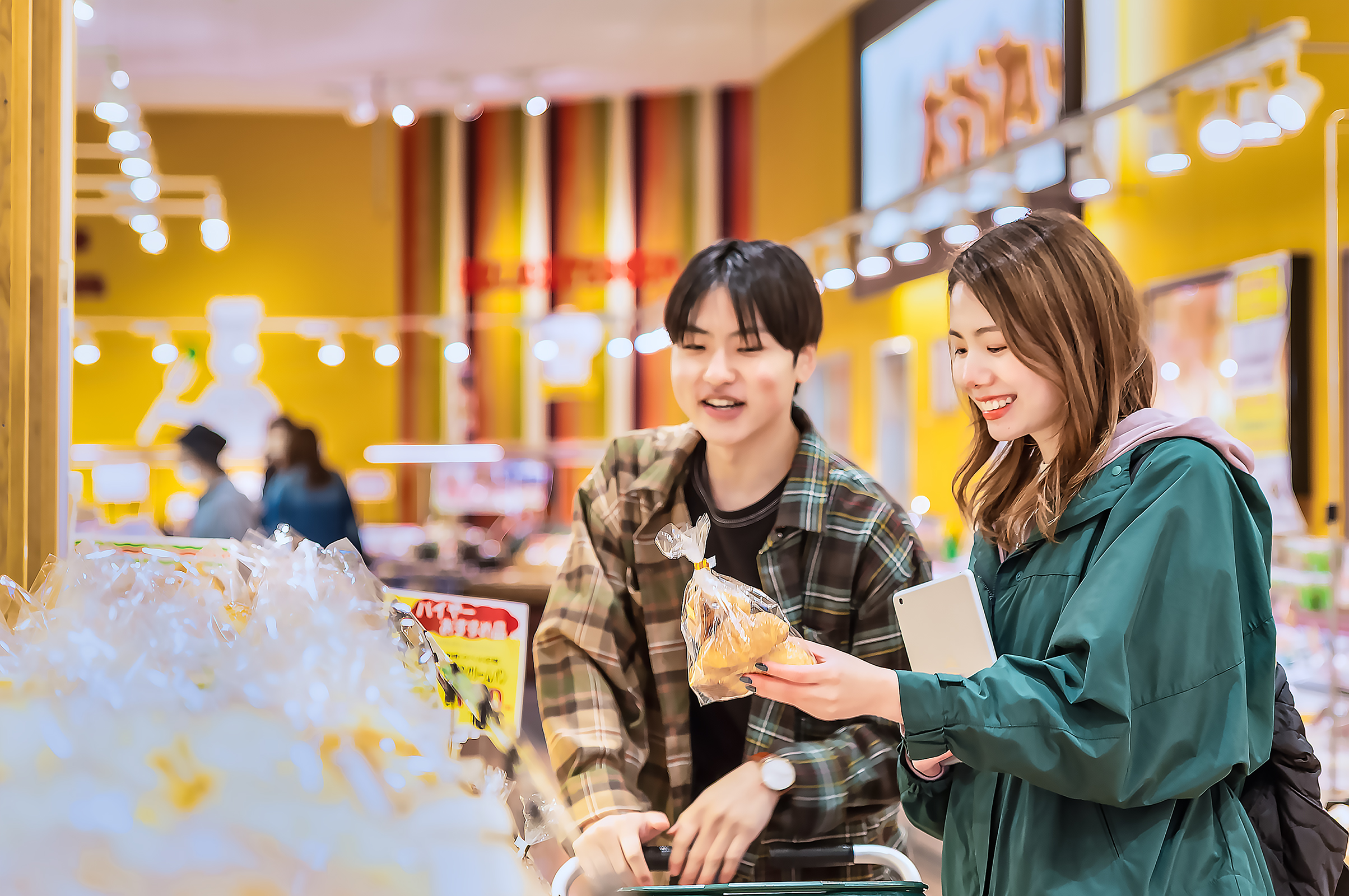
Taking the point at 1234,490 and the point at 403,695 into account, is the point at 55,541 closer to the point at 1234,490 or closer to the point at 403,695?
the point at 403,695

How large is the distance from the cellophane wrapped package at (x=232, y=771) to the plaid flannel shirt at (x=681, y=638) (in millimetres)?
839

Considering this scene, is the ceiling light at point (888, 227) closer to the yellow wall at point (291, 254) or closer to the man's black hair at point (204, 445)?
the man's black hair at point (204, 445)

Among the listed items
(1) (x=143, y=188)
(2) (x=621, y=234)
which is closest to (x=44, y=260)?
(1) (x=143, y=188)

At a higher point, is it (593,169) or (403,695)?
(593,169)

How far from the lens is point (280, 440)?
6008 millimetres

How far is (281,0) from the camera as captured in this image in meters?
7.95

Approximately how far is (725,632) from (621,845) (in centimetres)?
34

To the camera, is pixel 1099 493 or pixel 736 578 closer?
pixel 1099 493

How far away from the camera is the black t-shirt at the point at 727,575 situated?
61.2 inches

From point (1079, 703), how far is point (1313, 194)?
390 centimetres

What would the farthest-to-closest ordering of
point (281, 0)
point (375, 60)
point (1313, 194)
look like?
point (375, 60)
point (281, 0)
point (1313, 194)

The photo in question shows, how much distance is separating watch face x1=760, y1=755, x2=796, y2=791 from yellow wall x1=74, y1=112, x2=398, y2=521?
31.8 ft

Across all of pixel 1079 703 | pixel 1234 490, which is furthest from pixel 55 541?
pixel 1234 490

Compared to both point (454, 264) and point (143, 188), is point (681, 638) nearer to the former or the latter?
point (143, 188)
